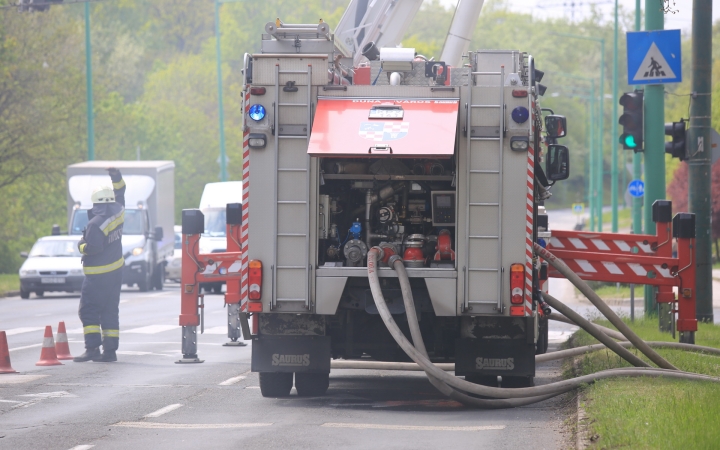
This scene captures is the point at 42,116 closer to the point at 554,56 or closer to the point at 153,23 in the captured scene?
the point at 153,23

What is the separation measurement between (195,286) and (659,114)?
7.25 m

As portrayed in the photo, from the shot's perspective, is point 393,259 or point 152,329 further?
point 152,329

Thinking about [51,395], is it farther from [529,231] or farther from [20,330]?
[20,330]

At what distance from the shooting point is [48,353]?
575 inches

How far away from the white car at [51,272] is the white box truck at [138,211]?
5.88 ft

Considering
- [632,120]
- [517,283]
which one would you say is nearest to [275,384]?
[517,283]

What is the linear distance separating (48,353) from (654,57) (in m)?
8.92

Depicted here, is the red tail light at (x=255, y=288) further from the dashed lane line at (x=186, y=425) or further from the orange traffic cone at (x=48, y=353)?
the orange traffic cone at (x=48, y=353)

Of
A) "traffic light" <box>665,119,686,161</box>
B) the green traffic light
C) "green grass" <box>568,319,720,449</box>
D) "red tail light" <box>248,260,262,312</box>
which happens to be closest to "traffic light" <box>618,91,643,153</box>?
the green traffic light

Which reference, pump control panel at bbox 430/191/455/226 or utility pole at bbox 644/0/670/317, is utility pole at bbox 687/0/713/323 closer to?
A: utility pole at bbox 644/0/670/317

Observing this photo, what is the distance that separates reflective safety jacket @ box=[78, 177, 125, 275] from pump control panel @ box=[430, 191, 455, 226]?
598 centimetres

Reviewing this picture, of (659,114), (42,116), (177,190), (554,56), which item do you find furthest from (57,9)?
(554,56)

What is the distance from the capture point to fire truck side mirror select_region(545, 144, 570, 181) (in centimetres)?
1216

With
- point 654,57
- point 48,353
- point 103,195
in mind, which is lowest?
point 48,353
